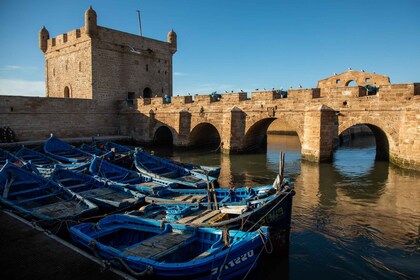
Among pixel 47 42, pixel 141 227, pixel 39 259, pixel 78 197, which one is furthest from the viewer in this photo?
pixel 47 42

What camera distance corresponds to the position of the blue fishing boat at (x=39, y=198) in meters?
7.87

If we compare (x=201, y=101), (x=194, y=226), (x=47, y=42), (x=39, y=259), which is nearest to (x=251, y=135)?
(x=201, y=101)

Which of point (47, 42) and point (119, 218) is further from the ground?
point (47, 42)

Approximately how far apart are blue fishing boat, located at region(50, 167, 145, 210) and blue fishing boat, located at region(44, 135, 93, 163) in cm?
393

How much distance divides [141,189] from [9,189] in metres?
4.03

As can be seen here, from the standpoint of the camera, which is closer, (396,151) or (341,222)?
(341,222)

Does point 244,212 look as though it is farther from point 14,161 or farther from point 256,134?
Result: point 256,134

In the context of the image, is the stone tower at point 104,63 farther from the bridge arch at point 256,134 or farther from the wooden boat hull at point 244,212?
the wooden boat hull at point 244,212

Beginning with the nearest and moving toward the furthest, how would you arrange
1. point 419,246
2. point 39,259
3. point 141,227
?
point 39,259 < point 141,227 < point 419,246

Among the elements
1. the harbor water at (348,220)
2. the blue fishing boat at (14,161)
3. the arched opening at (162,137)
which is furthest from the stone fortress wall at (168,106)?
the blue fishing boat at (14,161)

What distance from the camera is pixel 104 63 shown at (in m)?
26.8

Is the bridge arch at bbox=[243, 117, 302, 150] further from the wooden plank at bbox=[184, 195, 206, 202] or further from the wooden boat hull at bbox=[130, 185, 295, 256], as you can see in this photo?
Answer: the wooden boat hull at bbox=[130, 185, 295, 256]

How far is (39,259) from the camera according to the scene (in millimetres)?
4883

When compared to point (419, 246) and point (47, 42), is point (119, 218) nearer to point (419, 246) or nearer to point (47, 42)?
point (419, 246)
